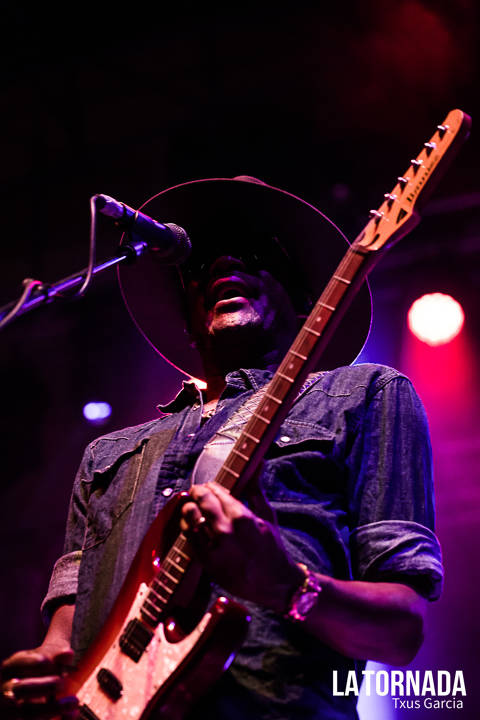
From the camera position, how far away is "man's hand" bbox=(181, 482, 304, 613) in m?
1.38

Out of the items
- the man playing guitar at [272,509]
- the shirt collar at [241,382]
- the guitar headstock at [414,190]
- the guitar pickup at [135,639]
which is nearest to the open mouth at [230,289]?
Result: the man playing guitar at [272,509]

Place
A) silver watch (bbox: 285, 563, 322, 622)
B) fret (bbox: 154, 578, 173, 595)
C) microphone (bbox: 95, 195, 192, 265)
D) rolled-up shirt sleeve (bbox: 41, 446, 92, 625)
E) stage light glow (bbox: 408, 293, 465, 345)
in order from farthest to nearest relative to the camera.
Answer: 1. stage light glow (bbox: 408, 293, 465, 345)
2. rolled-up shirt sleeve (bbox: 41, 446, 92, 625)
3. microphone (bbox: 95, 195, 192, 265)
4. fret (bbox: 154, 578, 173, 595)
5. silver watch (bbox: 285, 563, 322, 622)

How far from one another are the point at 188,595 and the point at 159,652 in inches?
5.2

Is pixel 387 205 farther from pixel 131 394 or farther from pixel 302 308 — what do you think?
pixel 131 394

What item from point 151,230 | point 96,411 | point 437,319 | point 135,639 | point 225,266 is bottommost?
point 135,639

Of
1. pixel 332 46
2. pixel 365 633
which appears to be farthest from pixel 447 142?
pixel 332 46

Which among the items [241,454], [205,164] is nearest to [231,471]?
[241,454]

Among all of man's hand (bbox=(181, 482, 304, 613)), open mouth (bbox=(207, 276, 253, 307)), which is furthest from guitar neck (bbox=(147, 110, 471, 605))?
open mouth (bbox=(207, 276, 253, 307))

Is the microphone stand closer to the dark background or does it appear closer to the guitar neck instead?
the guitar neck

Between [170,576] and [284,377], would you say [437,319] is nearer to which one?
[284,377]

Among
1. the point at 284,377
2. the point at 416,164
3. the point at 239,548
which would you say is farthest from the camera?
the point at 416,164

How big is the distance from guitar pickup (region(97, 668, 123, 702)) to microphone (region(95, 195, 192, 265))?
1.19 metres

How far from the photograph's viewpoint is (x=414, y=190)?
1.81 m

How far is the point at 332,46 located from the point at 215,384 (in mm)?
3290
